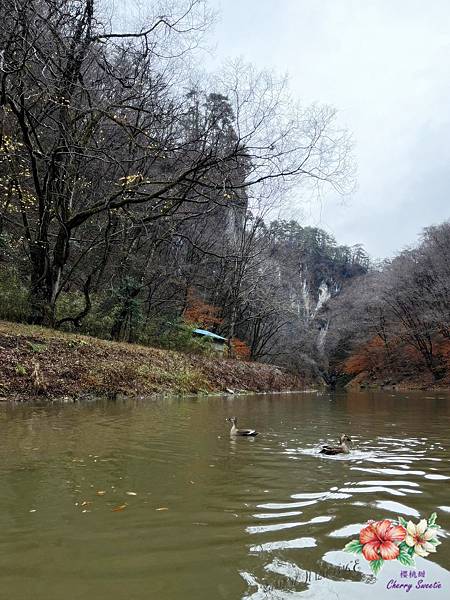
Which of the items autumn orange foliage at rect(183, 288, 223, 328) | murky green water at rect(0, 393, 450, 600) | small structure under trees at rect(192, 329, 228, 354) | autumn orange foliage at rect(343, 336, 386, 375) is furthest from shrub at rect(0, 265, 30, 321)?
autumn orange foliage at rect(343, 336, 386, 375)

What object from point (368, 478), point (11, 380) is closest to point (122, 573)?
point (368, 478)

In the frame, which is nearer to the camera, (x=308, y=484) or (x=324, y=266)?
(x=308, y=484)

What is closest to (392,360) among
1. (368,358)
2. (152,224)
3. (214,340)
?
(368,358)

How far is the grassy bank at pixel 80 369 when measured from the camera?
11.4 metres

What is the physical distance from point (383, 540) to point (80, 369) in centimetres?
1194

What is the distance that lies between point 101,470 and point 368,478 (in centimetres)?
262

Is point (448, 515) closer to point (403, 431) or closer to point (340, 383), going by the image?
point (403, 431)

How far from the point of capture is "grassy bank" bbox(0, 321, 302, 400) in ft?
37.5

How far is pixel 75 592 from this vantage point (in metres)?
2.19

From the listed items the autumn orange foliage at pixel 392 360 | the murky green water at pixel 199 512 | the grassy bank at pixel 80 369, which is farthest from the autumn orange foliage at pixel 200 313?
the murky green water at pixel 199 512

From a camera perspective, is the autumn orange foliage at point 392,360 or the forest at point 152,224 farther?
the autumn orange foliage at point 392,360

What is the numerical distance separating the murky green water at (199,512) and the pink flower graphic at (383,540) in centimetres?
20

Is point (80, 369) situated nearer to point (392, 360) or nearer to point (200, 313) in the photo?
point (200, 313)

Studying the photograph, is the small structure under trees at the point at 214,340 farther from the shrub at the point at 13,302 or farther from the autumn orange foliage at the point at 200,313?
the shrub at the point at 13,302
